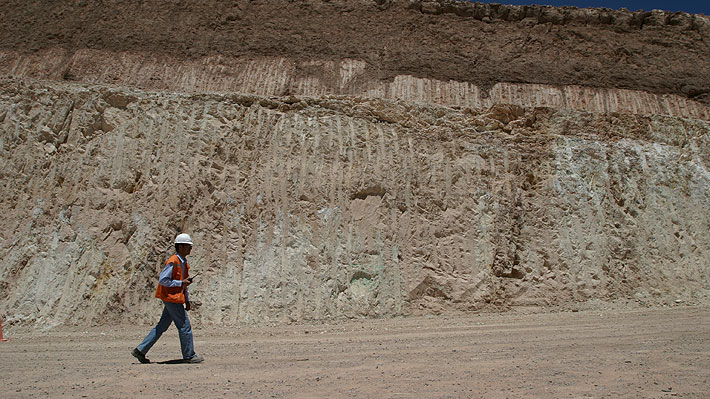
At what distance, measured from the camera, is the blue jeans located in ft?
19.4

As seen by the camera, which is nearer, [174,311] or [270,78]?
[174,311]

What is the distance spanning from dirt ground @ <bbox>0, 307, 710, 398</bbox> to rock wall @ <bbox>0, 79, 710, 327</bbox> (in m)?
0.83

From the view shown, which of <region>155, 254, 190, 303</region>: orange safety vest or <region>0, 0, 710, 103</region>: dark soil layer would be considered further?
<region>0, 0, 710, 103</region>: dark soil layer

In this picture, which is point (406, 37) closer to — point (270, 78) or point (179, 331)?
point (270, 78)

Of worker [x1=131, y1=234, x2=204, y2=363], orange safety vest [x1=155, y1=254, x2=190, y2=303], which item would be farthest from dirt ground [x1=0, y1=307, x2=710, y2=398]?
orange safety vest [x1=155, y1=254, x2=190, y2=303]

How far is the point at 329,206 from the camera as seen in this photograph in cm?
1056

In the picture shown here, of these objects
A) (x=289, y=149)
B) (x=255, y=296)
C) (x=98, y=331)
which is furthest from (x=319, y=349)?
(x=289, y=149)

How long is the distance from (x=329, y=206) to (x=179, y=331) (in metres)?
5.01

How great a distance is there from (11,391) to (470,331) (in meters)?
5.67

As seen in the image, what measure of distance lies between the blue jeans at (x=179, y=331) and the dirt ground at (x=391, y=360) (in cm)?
22

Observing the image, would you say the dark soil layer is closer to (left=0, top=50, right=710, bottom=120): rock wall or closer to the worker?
(left=0, top=50, right=710, bottom=120): rock wall

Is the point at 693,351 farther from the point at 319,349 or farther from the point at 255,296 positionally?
the point at 255,296

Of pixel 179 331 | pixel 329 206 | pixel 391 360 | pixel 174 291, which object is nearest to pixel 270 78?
pixel 329 206

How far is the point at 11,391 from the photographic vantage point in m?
4.64
